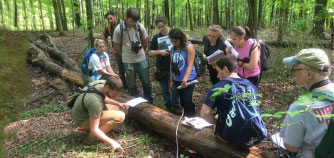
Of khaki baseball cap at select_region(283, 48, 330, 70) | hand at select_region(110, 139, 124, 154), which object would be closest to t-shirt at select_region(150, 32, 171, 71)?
hand at select_region(110, 139, 124, 154)

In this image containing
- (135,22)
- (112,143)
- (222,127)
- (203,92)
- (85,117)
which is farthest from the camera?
(203,92)

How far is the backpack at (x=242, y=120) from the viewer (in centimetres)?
278

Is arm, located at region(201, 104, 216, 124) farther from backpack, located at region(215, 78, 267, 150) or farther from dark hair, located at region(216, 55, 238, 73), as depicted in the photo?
dark hair, located at region(216, 55, 238, 73)

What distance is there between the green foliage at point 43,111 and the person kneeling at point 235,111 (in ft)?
13.8

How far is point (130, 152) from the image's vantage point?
3590 millimetres

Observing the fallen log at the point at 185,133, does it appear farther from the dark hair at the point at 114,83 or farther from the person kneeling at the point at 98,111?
the dark hair at the point at 114,83

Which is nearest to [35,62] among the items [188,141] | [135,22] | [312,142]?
[135,22]

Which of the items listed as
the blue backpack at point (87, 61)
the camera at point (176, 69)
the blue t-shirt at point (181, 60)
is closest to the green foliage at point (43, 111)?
the blue backpack at point (87, 61)

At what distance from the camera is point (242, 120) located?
2779mm

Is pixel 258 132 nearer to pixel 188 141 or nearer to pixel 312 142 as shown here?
pixel 312 142

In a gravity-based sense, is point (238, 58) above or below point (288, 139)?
above

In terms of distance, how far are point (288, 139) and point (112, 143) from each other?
2.42m

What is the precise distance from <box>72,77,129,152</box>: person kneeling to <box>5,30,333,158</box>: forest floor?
263 millimetres

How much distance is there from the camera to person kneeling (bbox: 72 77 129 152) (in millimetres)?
3451
